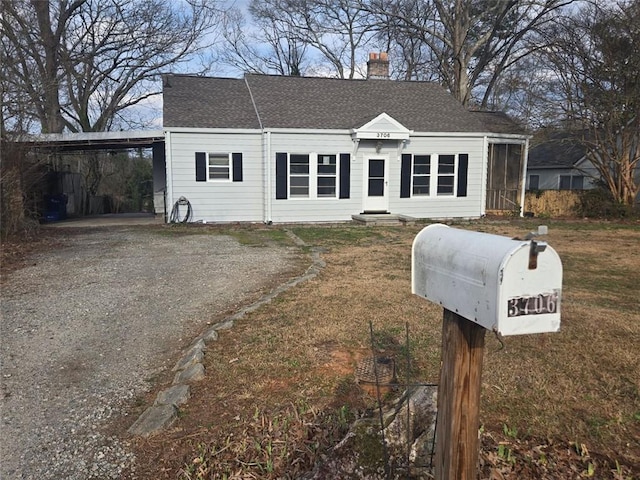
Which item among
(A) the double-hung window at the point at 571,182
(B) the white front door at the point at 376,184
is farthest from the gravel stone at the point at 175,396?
(A) the double-hung window at the point at 571,182

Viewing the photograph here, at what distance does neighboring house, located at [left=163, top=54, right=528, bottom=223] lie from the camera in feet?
48.7

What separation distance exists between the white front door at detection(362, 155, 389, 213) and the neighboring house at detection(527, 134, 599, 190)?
14773mm

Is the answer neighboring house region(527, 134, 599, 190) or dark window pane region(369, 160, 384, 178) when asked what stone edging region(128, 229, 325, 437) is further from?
neighboring house region(527, 134, 599, 190)

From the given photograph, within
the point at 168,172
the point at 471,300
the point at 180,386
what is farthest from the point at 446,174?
the point at 471,300

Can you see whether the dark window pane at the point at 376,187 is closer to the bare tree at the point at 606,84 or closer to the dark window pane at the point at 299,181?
the dark window pane at the point at 299,181

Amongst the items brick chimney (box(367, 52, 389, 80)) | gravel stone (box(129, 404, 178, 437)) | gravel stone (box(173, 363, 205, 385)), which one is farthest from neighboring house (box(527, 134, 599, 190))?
gravel stone (box(129, 404, 178, 437))

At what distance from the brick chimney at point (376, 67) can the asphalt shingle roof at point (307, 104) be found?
1422 mm

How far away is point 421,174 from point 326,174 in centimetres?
336

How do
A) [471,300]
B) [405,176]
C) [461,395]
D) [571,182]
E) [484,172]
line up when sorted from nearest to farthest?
[471,300], [461,395], [405,176], [484,172], [571,182]

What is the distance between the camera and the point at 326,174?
51.5 ft

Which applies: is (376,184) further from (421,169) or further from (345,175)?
(421,169)

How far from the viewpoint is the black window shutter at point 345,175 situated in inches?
617

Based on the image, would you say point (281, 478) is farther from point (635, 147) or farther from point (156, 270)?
point (635, 147)

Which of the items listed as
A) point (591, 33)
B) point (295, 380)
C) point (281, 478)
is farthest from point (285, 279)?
point (591, 33)
